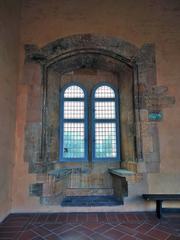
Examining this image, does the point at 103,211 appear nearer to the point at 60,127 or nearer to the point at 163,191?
the point at 163,191

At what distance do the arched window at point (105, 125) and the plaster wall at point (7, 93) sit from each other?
163 cm

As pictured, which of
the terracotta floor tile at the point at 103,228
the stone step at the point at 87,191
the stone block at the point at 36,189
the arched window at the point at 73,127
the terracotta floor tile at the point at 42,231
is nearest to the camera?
the terracotta floor tile at the point at 42,231

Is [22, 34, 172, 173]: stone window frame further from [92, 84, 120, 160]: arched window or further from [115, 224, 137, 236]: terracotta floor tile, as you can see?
[115, 224, 137, 236]: terracotta floor tile

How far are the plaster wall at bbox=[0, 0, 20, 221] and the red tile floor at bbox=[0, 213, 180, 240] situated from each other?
434mm

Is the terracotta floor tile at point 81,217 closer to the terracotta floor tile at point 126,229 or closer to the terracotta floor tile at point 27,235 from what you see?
the terracotta floor tile at point 126,229

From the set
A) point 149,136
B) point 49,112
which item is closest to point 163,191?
point 149,136

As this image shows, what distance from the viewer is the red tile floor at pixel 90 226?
243 cm

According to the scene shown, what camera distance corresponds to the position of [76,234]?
8.14 feet

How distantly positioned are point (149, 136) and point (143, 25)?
223cm

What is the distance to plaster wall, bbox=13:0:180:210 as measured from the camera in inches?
145

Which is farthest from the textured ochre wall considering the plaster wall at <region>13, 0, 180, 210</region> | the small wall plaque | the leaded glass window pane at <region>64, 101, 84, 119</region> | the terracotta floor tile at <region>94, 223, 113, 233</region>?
the terracotta floor tile at <region>94, 223, 113, 233</region>

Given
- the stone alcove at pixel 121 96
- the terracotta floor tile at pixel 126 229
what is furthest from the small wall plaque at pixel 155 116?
the terracotta floor tile at pixel 126 229

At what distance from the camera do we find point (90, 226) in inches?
107

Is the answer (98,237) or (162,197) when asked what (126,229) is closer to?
(98,237)
